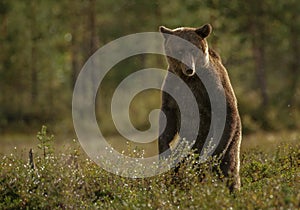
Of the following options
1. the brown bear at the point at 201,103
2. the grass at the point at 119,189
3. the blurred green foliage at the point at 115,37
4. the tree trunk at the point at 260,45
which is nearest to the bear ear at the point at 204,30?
the brown bear at the point at 201,103

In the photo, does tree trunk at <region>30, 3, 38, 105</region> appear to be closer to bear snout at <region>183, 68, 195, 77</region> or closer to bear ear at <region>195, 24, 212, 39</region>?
bear ear at <region>195, 24, 212, 39</region>

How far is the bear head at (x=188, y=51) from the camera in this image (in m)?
7.12

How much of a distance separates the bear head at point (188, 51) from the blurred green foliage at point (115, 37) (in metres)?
14.1

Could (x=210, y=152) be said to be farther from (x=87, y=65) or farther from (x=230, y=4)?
(x=87, y=65)

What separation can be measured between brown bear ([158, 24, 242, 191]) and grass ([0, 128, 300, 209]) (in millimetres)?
309

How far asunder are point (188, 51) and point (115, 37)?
83.1 feet

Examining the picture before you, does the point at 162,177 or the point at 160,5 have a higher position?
the point at 160,5

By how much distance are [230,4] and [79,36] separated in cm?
1080

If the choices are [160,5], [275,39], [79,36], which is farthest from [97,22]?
[275,39]

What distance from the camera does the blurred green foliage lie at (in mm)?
25391

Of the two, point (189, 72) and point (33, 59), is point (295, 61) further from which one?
point (189, 72)

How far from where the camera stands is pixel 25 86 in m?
Result: 37.5

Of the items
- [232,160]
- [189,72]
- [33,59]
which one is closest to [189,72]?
[189,72]

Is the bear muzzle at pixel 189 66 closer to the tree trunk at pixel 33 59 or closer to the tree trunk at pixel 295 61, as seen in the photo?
the tree trunk at pixel 295 61
